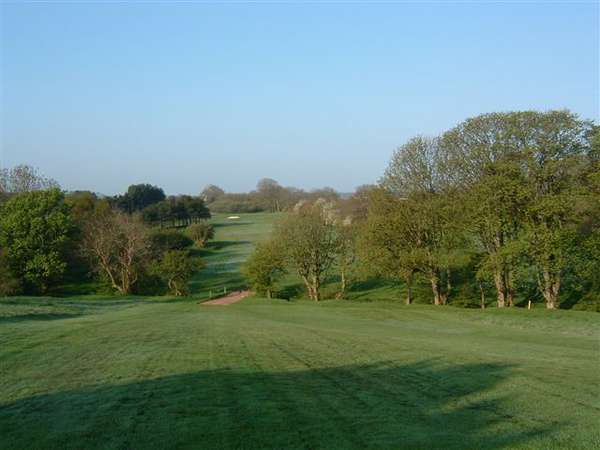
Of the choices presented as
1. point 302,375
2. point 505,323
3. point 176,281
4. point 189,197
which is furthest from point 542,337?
point 189,197

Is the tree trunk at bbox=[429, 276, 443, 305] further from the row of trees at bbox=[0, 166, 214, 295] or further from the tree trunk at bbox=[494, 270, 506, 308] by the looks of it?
the row of trees at bbox=[0, 166, 214, 295]

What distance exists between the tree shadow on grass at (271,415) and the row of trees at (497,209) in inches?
1159

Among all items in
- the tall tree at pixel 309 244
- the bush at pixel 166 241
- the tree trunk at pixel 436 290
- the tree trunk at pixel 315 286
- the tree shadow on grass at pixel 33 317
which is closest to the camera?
the tree shadow on grass at pixel 33 317

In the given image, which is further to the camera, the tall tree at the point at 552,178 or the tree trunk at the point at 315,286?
the tree trunk at the point at 315,286

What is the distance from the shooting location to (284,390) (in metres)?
11.6

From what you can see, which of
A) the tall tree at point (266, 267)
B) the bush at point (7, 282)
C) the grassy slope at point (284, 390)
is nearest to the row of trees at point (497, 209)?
the tall tree at point (266, 267)

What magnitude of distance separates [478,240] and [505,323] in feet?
50.5

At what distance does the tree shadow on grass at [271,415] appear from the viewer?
8336 mm

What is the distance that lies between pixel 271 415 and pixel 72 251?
73701 mm

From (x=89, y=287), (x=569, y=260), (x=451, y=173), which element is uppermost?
(x=451, y=173)

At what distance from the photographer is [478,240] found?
4659 centimetres

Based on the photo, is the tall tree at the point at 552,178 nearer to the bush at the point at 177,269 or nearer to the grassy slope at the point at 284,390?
the grassy slope at the point at 284,390

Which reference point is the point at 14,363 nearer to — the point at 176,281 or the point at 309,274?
the point at 309,274

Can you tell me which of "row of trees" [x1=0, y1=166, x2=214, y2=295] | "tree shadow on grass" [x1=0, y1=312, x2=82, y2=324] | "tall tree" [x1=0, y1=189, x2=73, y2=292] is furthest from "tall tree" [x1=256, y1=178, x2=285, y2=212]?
"tree shadow on grass" [x1=0, y1=312, x2=82, y2=324]
